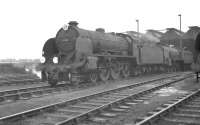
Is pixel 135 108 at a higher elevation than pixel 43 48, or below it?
below

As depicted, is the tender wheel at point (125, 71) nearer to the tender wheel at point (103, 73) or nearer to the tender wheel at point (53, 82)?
the tender wheel at point (103, 73)

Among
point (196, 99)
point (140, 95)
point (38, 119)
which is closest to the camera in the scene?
point (38, 119)

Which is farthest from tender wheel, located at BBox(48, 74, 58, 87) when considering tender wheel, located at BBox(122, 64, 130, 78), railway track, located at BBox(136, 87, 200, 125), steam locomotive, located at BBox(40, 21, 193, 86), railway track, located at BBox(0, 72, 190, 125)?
railway track, located at BBox(136, 87, 200, 125)

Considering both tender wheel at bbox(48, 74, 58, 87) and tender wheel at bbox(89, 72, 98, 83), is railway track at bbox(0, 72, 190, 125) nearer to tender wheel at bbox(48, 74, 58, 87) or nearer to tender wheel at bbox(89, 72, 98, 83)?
tender wheel at bbox(48, 74, 58, 87)

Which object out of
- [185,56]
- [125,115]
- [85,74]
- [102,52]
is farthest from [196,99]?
[185,56]

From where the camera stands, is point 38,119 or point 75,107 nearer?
point 38,119

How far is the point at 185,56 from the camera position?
Answer: 3281cm

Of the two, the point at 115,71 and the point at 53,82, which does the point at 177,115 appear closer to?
the point at 53,82

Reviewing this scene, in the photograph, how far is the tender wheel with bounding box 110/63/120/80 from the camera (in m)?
16.1

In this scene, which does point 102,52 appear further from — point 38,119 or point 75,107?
point 38,119

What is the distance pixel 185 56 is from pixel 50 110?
94.2 feet

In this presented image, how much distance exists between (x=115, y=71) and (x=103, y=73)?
4.99 feet

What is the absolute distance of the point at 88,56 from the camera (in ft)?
43.7

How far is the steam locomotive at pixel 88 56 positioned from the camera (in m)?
13.2
